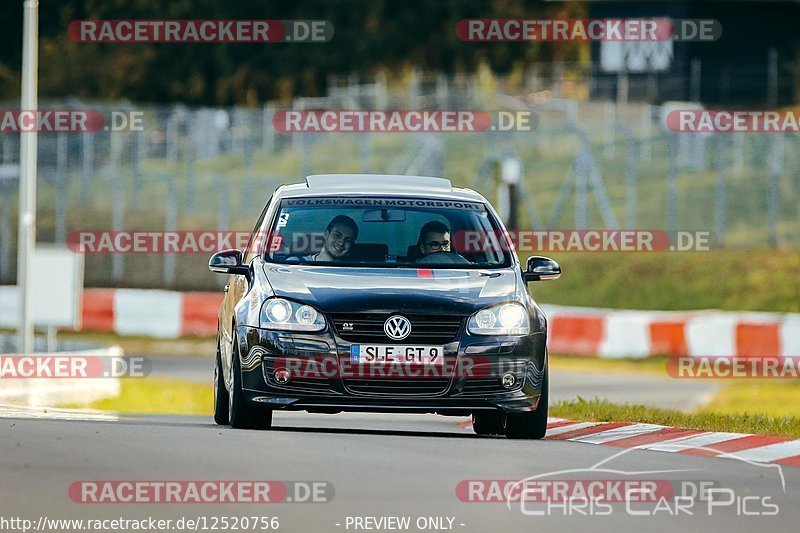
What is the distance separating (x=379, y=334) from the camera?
1167cm

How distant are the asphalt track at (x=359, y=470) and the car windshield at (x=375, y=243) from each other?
1139 millimetres

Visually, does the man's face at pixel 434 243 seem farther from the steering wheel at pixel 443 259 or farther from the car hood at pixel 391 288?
the car hood at pixel 391 288

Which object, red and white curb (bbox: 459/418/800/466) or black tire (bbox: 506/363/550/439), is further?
black tire (bbox: 506/363/550/439)

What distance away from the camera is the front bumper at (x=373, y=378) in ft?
38.3

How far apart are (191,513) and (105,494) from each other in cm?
68

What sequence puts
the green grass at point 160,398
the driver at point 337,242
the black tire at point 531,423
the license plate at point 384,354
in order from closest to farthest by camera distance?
the license plate at point 384,354
the black tire at point 531,423
the driver at point 337,242
the green grass at point 160,398

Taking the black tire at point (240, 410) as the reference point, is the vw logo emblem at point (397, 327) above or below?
above

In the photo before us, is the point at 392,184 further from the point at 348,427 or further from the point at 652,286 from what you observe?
the point at 652,286

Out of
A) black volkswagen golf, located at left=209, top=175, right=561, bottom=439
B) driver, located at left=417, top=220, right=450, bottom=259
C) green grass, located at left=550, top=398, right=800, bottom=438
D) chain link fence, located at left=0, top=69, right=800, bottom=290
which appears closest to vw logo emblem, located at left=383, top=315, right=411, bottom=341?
black volkswagen golf, located at left=209, top=175, right=561, bottom=439

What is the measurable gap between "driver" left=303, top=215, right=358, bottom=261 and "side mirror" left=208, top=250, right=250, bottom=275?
428mm

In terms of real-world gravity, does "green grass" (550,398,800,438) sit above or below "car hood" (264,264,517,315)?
below

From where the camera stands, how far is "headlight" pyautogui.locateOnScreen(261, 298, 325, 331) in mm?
11695

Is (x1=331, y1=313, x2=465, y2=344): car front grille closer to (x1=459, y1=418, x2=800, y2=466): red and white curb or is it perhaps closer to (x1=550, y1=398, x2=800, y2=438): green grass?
(x1=459, y1=418, x2=800, y2=466): red and white curb

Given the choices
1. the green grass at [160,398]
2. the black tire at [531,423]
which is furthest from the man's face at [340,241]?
the green grass at [160,398]
